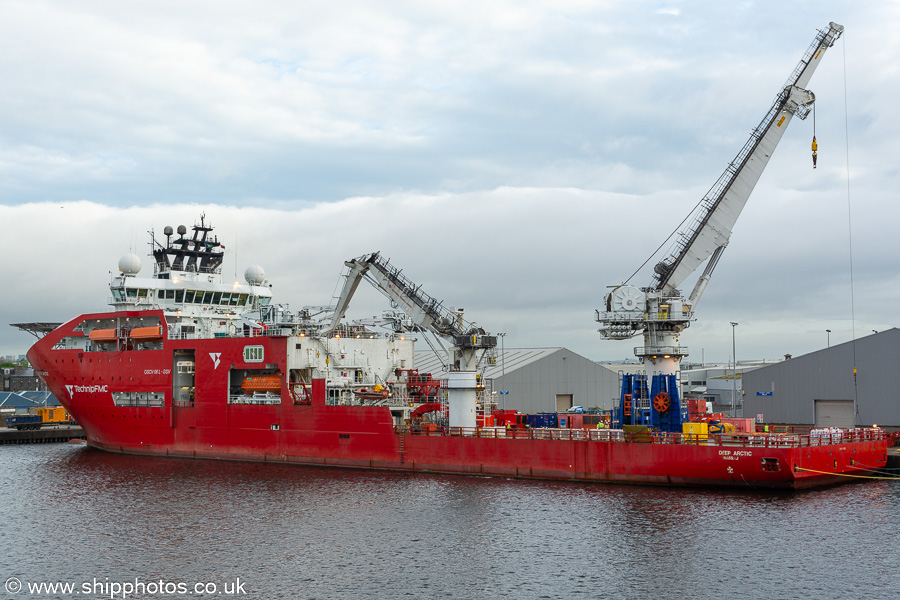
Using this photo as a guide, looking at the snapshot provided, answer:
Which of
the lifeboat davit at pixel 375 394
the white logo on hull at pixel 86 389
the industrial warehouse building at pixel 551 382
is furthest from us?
the industrial warehouse building at pixel 551 382

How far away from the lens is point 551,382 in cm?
5588

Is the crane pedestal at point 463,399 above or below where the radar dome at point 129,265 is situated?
below

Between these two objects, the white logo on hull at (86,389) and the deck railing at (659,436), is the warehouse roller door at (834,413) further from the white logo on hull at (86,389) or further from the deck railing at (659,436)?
the white logo on hull at (86,389)

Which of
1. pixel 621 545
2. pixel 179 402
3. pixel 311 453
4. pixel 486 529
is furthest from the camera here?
pixel 179 402

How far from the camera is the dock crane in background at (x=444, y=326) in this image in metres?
35.3

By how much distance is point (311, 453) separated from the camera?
124 ft

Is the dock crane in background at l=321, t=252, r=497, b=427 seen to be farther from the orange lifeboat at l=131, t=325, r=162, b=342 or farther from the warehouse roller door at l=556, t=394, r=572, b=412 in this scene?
the warehouse roller door at l=556, t=394, r=572, b=412

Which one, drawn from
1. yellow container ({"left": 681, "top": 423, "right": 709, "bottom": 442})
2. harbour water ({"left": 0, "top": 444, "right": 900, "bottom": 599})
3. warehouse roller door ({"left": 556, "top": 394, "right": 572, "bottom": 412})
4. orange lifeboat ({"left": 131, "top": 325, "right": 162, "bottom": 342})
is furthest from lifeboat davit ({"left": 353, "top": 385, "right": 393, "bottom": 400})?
warehouse roller door ({"left": 556, "top": 394, "right": 572, "bottom": 412})

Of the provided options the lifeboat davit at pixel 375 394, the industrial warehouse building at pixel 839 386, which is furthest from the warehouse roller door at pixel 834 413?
the lifeboat davit at pixel 375 394

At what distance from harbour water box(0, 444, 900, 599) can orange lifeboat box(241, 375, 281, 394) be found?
643 cm

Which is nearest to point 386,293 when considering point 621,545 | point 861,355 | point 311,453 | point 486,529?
point 311,453

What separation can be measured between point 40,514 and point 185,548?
8226 mm

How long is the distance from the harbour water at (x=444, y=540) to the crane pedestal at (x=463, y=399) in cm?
278

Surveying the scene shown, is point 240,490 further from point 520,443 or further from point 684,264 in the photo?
point 684,264
